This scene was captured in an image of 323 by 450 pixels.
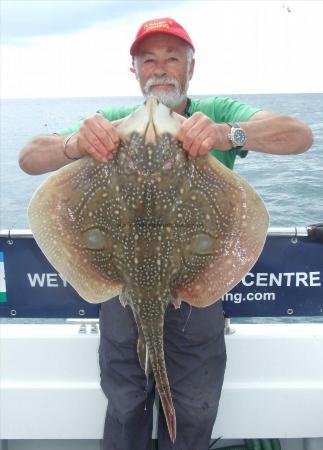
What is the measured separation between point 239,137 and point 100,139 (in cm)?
71

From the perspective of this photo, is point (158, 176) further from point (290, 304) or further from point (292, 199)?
point (292, 199)

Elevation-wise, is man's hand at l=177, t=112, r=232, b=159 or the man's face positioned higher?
the man's face

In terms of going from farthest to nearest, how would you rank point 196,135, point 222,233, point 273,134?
point 273,134 < point 222,233 < point 196,135

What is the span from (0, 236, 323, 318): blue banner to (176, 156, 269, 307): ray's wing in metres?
1.08

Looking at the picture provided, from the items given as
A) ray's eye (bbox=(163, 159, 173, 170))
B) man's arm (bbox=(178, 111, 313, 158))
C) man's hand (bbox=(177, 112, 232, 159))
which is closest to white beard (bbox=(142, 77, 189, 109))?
man's arm (bbox=(178, 111, 313, 158))

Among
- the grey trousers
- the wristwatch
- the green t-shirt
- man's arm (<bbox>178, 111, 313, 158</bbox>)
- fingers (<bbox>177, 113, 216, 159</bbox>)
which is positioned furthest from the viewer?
the green t-shirt

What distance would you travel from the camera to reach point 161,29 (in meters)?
2.65

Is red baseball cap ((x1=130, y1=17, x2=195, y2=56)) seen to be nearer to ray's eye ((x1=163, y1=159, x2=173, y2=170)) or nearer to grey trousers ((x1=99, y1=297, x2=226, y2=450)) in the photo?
ray's eye ((x1=163, y1=159, x2=173, y2=170))

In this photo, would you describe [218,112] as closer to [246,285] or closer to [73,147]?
[73,147]

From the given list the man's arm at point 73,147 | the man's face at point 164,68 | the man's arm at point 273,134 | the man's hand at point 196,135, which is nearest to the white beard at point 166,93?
the man's face at point 164,68

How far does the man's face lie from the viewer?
8.57 feet

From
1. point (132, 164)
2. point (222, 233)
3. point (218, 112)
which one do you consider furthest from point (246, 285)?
point (132, 164)

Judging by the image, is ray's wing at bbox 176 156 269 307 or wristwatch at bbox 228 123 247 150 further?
wristwatch at bbox 228 123 247 150

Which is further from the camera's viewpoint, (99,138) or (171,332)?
(171,332)
